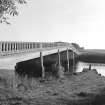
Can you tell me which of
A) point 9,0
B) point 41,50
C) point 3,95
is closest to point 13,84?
point 3,95

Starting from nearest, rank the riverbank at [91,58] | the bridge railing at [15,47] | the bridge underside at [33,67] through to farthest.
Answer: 1. the bridge railing at [15,47]
2. the bridge underside at [33,67]
3. the riverbank at [91,58]

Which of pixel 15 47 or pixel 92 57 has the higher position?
pixel 15 47

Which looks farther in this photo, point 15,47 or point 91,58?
point 91,58

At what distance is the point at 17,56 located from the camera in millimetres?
25047

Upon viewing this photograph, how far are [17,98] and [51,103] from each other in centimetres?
257

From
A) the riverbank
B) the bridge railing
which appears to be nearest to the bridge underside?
the bridge railing

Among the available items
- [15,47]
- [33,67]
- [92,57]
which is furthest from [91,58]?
[15,47]

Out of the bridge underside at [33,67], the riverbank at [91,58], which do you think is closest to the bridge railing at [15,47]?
the bridge underside at [33,67]

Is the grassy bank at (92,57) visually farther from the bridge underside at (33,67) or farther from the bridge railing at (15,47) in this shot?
the bridge railing at (15,47)

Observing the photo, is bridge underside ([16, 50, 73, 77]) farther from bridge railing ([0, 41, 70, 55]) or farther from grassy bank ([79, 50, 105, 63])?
grassy bank ([79, 50, 105, 63])

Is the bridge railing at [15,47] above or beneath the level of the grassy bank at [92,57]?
above

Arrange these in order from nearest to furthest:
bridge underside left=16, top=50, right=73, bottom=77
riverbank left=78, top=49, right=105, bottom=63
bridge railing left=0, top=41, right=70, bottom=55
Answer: bridge railing left=0, top=41, right=70, bottom=55 → bridge underside left=16, top=50, right=73, bottom=77 → riverbank left=78, top=49, right=105, bottom=63

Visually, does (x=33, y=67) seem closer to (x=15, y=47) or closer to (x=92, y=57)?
(x=15, y=47)

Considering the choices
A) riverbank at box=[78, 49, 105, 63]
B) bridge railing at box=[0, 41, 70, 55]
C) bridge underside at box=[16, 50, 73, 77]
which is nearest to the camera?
bridge railing at box=[0, 41, 70, 55]
